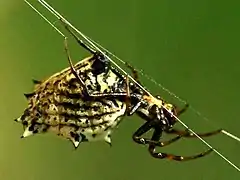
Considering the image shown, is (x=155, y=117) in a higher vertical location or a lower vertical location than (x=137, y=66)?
lower

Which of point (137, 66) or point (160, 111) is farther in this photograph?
point (137, 66)

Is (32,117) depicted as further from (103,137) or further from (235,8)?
(235,8)

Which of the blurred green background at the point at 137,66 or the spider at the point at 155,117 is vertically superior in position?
the blurred green background at the point at 137,66

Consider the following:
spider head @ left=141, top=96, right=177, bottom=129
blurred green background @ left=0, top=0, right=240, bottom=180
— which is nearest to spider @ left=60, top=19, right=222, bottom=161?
spider head @ left=141, top=96, right=177, bottom=129

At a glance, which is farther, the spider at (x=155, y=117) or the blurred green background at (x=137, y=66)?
the blurred green background at (x=137, y=66)

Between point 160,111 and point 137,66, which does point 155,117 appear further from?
point 137,66

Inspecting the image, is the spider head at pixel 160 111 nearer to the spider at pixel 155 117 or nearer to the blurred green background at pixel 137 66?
the spider at pixel 155 117

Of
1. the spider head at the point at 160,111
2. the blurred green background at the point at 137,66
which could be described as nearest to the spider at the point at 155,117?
the spider head at the point at 160,111

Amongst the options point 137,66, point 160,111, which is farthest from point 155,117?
point 137,66

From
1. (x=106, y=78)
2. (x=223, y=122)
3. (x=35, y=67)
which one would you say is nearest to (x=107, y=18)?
(x=35, y=67)

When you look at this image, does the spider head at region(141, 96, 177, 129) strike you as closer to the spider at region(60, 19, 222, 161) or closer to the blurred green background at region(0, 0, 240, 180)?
the spider at region(60, 19, 222, 161)
